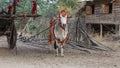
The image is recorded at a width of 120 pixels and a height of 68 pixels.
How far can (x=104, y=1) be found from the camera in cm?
3045

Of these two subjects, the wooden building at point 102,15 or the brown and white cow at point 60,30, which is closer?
the brown and white cow at point 60,30

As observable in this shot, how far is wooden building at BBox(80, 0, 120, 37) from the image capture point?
28.2m

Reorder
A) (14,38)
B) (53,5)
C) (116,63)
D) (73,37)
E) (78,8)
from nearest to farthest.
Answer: (116,63) < (14,38) < (73,37) < (53,5) < (78,8)

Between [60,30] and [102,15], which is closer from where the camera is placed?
[60,30]

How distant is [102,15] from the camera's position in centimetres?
2995

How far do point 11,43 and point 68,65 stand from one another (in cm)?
476

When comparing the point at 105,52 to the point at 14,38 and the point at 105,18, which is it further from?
the point at 105,18

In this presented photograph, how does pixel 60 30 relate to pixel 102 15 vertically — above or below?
above

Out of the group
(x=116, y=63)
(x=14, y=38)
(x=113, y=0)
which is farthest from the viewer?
(x=113, y=0)

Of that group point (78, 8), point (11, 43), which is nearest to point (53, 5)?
point (78, 8)

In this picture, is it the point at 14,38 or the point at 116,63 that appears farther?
the point at 14,38

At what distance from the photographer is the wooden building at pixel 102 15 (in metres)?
28.2

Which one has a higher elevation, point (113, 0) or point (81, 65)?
point (113, 0)

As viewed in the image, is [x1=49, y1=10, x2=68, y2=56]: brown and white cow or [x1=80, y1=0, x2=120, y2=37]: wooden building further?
[x1=80, y1=0, x2=120, y2=37]: wooden building
